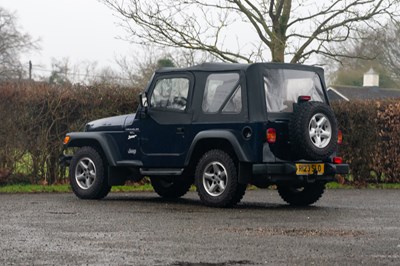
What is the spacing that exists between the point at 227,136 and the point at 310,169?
1243mm

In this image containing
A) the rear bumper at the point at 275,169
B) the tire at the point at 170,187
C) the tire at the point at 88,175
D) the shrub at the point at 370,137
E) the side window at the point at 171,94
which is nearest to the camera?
the rear bumper at the point at 275,169

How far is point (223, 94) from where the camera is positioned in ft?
47.1

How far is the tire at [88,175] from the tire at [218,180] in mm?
2019

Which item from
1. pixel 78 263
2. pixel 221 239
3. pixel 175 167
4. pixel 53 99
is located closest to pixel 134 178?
pixel 175 167

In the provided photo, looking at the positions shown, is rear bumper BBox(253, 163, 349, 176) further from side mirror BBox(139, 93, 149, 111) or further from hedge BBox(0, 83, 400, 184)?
hedge BBox(0, 83, 400, 184)

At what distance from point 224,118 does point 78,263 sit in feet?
20.8

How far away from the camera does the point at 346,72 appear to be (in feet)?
249

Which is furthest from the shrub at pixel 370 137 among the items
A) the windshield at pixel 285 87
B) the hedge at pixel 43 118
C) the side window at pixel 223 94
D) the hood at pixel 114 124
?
the side window at pixel 223 94

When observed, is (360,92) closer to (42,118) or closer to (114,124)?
(42,118)

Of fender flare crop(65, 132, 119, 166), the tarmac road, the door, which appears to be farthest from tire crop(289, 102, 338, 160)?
fender flare crop(65, 132, 119, 166)

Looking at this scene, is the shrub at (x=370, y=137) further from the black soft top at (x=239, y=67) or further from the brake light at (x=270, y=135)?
the brake light at (x=270, y=135)

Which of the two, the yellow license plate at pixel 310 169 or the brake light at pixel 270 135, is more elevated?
the brake light at pixel 270 135

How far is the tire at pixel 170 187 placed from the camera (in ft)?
53.0

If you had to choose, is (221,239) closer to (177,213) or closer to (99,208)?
(177,213)
